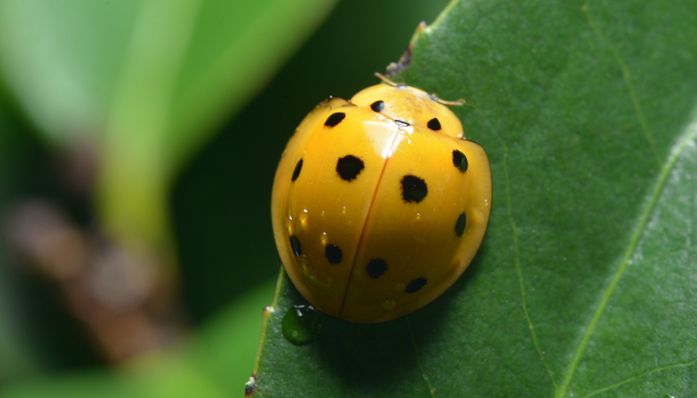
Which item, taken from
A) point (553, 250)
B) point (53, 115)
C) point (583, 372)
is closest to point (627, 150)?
point (553, 250)

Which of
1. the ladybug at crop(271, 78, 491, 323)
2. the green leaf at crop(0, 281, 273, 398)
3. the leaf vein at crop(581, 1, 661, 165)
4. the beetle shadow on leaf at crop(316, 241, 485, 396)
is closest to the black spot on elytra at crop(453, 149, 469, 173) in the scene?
the ladybug at crop(271, 78, 491, 323)

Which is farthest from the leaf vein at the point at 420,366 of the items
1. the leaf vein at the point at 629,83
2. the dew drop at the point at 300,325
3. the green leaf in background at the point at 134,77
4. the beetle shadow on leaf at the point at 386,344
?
the green leaf in background at the point at 134,77

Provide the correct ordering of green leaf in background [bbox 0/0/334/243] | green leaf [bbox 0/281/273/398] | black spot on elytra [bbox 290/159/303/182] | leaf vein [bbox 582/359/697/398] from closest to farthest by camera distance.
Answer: leaf vein [bbox 582/359/697/398] < black spot on elytra [bbox 290/159/303/182] < green leaf [bbox 0/281/273/398] < green leaf in background [bbox 0/0/334/243]

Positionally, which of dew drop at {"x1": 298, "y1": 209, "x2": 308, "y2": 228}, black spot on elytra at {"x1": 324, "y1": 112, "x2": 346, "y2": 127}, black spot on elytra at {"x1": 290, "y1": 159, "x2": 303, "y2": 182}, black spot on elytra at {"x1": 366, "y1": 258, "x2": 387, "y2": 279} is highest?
black spot on elytra at {"x1": 324, "y1": 112, "x2": 346, "y2": 127}

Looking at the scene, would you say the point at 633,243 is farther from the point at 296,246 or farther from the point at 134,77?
the point at 134,77

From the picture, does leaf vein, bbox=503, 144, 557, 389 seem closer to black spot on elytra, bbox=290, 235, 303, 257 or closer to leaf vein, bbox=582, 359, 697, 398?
leaf vein, bbox=582, 359, 697, 398

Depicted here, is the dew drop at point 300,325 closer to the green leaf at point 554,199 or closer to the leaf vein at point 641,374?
the green leaf at point 554,199

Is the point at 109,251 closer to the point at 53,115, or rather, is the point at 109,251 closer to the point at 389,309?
the point at 53,115

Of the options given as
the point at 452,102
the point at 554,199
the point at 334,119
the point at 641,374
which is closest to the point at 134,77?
the point at 334,119
